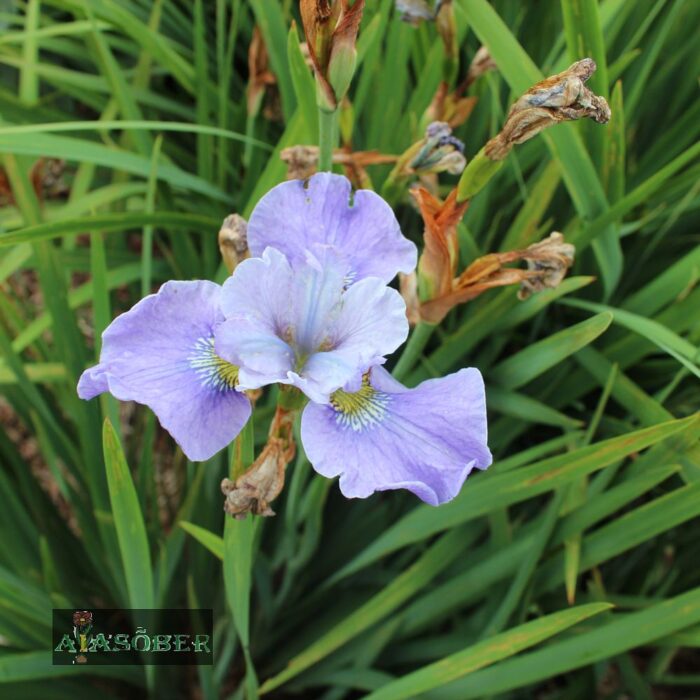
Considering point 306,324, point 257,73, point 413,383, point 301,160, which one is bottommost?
point 306,324

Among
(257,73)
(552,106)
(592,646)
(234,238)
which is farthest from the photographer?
(257,73)

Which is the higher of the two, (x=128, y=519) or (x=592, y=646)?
(x=128, y=519)

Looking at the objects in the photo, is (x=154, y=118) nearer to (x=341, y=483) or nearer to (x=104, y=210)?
(x=104, y=210)

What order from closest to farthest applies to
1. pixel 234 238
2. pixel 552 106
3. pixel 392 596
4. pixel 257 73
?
pixel 552 106, pixel 234 238, pixel 392 596, pixel 257 73

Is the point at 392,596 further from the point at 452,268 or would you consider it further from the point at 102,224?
the point at 102,224

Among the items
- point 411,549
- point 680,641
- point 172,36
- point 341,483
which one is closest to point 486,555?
point 411,549

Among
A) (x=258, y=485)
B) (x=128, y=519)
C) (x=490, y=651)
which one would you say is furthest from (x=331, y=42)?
(x=490, y=651)

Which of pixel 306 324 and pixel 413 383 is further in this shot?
pixel 413 383
